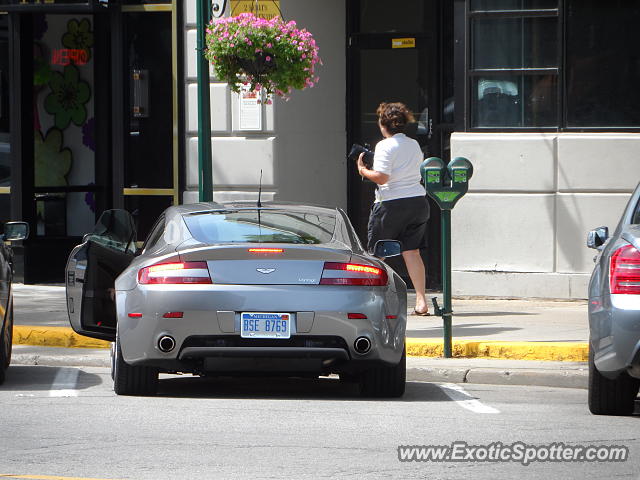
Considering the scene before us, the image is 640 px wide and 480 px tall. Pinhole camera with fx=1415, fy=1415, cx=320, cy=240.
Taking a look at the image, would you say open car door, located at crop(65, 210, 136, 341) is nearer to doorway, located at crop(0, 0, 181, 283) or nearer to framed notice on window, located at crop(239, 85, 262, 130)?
framed notice on window, located at crop(239, 85, 262, 130)

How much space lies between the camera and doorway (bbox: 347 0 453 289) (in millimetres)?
15008

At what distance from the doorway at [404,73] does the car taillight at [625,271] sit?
7062 mm

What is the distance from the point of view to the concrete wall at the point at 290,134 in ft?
49.0

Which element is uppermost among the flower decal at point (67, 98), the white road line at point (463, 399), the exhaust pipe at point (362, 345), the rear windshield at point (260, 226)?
the flower decal at point (67, 98)

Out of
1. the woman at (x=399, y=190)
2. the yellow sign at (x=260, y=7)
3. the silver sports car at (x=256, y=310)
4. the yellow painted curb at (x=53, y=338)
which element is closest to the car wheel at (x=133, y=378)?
the silver sports car at (x=256, y=310)

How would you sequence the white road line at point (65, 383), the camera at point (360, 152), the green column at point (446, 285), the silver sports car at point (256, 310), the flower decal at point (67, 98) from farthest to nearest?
the flower decal at point (67, 98) → the camera at point (360, 152) → the green column at point (446, 285) → the white road line at point (65, 383) → the silver sports car at point (256, 310)

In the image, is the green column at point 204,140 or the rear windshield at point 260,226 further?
the green column at point 204,140

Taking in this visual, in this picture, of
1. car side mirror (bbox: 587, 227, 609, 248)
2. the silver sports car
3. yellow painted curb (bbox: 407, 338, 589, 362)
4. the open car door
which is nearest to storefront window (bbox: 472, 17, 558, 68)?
yellow painted curb (bbox: 407, 338, 589, 362)

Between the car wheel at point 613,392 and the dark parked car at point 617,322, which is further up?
the dark parked car at point 617,322

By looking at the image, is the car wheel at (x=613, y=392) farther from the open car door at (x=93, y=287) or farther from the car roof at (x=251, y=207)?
the open car door at (x=93, y=287)

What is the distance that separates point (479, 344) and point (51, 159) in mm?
6982

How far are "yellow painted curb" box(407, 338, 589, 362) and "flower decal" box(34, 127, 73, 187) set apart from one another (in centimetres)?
643

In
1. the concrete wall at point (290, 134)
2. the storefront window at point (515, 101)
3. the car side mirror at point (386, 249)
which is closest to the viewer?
the car side mirror at point (386, 249)

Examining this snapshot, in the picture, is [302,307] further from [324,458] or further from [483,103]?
[483,103]
